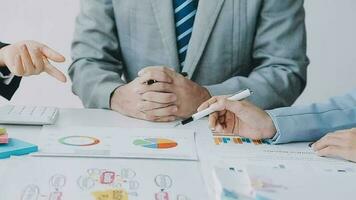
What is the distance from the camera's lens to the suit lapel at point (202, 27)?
1.47 metres

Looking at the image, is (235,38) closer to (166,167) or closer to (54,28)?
(166,167)

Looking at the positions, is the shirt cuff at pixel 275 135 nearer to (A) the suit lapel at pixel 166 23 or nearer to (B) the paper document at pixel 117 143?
(B) the paper document at pixel 117 143

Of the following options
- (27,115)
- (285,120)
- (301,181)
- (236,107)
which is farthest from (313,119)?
(27,115)

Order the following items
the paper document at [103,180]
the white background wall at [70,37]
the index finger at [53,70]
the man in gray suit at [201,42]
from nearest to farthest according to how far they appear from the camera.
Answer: the paper document at [103,180] → the index finger at [53,70] → the man in gray suit at [201,42] → the white background wall at [70,37]

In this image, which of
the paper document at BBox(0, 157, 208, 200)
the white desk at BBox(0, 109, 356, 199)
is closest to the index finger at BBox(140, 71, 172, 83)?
the white desk at BBox(0, 109, 356, 199)

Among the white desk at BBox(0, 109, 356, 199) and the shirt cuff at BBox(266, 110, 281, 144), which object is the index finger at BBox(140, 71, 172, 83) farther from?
the shirt cuff at BBox(266, 110, 281, 144)

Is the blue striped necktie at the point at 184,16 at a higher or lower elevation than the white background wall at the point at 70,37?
lower

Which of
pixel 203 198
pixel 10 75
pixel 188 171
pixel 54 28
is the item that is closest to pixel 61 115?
pixel 10 75

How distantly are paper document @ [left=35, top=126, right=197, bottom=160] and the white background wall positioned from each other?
4.13ft

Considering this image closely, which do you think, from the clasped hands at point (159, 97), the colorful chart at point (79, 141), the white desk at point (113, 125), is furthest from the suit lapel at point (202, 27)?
the colorful chart at point (79, 141)

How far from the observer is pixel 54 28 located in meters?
2.28

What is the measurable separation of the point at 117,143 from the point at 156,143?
74mm

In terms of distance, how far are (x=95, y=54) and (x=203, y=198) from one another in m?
0.83

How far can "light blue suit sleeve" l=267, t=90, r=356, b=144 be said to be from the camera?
42.0 inches
